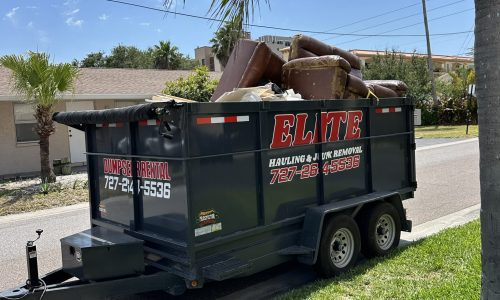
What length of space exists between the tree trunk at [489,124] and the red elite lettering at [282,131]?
253 centimetres

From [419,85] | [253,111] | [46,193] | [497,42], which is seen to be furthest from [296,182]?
[419,85]

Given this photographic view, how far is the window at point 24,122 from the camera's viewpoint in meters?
17.7

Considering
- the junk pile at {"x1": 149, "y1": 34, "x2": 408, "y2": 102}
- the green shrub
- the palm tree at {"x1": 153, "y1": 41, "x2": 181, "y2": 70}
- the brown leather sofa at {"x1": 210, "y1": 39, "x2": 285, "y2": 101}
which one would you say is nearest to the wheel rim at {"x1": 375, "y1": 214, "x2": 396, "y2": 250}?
the junk pile at {"x1": 149, "y1": 34, "x2": 408, "y2": 102}

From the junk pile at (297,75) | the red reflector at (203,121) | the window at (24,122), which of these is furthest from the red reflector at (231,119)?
the window at (24,122)

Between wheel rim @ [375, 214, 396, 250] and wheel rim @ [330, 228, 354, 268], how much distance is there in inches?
24.0

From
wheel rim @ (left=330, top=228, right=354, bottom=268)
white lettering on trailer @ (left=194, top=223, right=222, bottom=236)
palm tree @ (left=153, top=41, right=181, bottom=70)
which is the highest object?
palm tree @ (left=153, top=41, right=181, bottom=70)

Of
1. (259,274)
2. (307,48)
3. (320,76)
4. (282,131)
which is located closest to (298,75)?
(320,76)

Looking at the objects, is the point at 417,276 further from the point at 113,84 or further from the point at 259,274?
the point at 113,84

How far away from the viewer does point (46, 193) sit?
12.8m

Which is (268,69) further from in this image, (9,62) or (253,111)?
(9,62)

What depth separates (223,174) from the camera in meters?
4.67

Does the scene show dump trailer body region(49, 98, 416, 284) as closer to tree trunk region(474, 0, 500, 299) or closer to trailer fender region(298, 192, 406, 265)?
trailer fender region(298, 192, 406, 265)

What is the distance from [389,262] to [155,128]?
3.15 meters

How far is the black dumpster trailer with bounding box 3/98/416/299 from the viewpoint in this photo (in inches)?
173
